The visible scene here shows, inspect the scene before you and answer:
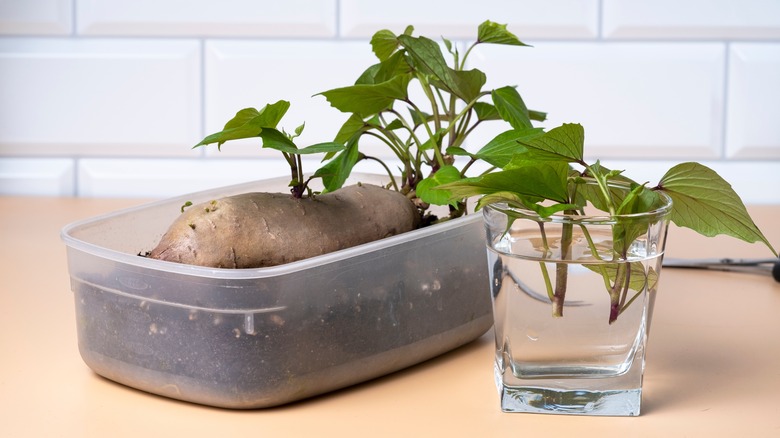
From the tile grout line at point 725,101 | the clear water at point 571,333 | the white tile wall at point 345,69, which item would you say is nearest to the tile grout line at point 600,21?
the white tile wall at point 345,69

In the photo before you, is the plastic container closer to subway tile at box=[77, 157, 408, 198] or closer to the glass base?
the glass base

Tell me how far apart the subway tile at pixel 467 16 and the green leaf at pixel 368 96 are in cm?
61

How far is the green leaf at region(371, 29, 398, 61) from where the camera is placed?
65 centimetres

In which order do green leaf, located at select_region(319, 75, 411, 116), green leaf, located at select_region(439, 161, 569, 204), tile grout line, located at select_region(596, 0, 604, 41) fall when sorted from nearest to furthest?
green leaf, located at select_region(439, 161, 569, 204) < green leaf, located at select_region(319, 75, 411, 116) < tile grout line, located at select_region(596, 0, 604, 41)

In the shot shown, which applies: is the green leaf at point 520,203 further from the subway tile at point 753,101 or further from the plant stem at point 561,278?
the subway tile at point 753,101

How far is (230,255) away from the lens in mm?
537

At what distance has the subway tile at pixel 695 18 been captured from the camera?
1.20 metres

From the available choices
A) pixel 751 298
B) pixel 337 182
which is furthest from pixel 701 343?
pixel 337 182

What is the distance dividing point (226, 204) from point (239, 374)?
0.10 metres

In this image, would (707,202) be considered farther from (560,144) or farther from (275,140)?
(275,140)

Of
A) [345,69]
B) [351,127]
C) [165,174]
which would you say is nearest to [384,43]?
[351,127]

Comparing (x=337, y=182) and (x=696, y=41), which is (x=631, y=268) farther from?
(x=696, y=41)

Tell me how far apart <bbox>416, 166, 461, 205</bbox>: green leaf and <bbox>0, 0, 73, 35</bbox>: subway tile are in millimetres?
824

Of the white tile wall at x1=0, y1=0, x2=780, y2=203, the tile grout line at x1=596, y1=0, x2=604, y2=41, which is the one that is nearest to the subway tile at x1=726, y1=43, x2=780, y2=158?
the white tile wall at x1=0, y1=0, x2=780, y2=203
